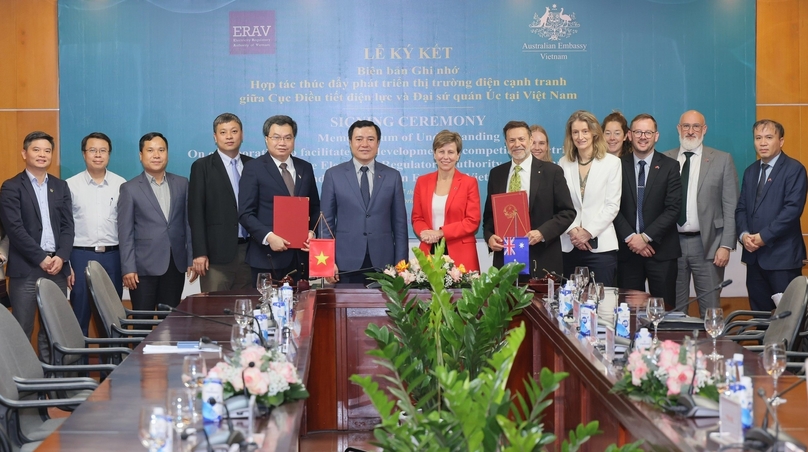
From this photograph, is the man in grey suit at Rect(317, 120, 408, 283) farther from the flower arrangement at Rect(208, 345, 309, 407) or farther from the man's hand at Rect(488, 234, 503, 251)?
the flower arrangement at Rect(208, 345, 309, 407)

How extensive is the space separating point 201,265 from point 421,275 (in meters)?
1.90

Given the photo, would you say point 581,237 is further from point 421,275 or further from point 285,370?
point 285,370

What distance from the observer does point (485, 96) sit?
727 centimetres

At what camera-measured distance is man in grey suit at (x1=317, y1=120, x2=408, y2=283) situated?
5750mm

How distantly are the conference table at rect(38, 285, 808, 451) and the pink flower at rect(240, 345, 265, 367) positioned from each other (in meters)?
0.15

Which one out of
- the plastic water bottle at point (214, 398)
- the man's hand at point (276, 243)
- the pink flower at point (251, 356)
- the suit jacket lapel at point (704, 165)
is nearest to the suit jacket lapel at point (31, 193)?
the man's hand at point (276, 243)

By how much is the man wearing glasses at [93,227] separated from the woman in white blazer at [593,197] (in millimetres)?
3185

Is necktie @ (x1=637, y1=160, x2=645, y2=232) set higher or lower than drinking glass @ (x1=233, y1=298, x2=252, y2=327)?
higher

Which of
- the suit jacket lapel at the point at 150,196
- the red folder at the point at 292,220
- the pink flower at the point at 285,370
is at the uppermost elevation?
the suit jacket lapel at the point at 150,196

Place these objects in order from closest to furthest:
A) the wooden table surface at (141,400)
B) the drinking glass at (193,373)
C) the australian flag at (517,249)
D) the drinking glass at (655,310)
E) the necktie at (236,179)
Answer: the wooden table surface at (141,400), the drinking glass at (193,373), the drinking glass at (655,310), the australian flag at (517,249), the necktie at (236,179)

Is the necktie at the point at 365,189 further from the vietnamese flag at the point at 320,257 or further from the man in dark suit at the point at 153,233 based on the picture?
the man in dark suit at the point at 153,233

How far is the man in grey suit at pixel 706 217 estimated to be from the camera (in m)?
6.28

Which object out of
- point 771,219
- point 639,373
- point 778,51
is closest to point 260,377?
point 639,373

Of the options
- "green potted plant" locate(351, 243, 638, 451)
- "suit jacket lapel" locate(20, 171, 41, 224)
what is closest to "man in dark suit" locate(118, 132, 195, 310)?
"suit jacket lapel" locate(20, 171, 41, 224)
